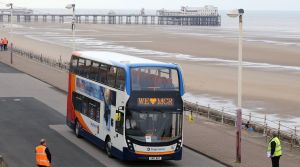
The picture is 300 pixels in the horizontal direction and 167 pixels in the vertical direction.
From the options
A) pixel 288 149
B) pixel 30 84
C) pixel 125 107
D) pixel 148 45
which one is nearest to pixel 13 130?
pixel 125 107

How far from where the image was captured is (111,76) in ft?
78.4

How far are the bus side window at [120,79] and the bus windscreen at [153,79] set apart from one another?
1.27ft

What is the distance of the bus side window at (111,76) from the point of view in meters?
23.5

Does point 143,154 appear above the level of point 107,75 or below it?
below

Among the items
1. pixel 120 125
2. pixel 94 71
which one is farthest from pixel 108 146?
pixel 94 71

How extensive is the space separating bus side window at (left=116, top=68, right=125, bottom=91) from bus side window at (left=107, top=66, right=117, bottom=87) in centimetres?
38

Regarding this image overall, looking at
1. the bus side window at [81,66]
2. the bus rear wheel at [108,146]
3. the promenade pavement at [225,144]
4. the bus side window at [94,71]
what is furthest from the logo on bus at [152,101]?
the bus side window at [81,66]

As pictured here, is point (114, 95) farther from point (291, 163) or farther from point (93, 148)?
point (291, 163)

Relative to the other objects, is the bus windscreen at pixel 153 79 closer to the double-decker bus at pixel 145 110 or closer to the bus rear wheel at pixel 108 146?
the double-decker bus at pixel 145 110

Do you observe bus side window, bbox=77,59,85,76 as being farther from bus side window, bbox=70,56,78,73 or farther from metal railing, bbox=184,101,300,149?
metal railing, bbox=184,101,300,149

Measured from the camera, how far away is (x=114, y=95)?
915 inches

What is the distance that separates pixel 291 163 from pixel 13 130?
12.8 metres

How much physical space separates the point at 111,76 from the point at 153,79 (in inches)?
88.5

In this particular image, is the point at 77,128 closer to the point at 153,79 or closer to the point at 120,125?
the point at 120,125
